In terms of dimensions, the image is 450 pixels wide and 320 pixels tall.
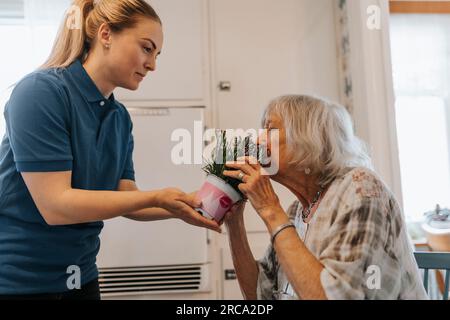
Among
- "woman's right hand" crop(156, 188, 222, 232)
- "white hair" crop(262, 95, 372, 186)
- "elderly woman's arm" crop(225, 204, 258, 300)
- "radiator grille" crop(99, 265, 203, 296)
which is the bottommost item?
"radiator grille" crop(99, 265, 203, 296)

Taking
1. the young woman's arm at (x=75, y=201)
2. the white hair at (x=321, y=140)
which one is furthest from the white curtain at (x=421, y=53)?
the young woman's arm at (x=75, y=201)

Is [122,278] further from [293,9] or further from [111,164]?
[293,9]

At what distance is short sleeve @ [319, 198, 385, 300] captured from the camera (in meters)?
0.66

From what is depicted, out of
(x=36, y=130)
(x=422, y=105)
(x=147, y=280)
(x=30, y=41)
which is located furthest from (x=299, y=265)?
(x=30, y=41)

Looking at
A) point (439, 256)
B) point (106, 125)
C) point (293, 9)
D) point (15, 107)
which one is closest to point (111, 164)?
point (106, 125)

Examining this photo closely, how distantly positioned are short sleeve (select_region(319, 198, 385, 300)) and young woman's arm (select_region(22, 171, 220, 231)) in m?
0.21

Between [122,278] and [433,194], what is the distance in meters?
1.31

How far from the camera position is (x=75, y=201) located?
2.33ft

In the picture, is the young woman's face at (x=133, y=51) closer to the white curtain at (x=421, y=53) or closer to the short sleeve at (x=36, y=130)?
the short sleeve at (x=36, y=130)

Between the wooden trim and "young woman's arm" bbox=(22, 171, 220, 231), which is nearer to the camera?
"young woman's arm" bbox=(22, 171, 220, 231)

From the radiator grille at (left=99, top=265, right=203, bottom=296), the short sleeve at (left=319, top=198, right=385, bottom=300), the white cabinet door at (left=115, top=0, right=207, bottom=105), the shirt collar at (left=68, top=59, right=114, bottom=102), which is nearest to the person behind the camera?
the short sleeve at (left=319, top=198, right=385, bottom=300)

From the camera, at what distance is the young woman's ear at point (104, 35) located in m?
0.86

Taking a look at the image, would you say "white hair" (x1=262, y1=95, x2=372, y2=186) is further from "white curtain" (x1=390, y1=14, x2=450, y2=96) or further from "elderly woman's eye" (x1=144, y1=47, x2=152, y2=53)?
"white curtain" (x1=390, y1=14, x2=450, y2=96)

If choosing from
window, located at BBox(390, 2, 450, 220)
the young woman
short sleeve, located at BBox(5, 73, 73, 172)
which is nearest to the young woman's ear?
the young woman
